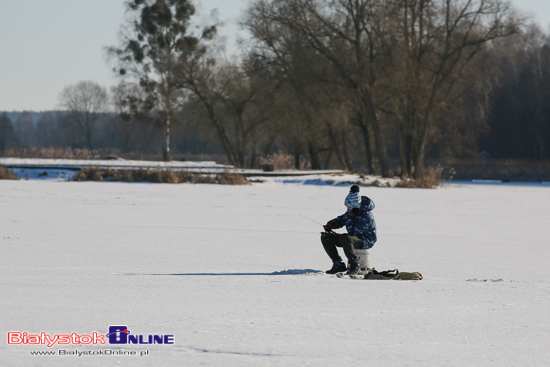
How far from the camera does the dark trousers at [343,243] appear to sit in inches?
236

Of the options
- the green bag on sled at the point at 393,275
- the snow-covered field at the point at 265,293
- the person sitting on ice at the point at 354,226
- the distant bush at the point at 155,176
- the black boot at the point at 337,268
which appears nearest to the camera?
the snow-covered field at the point at 265,293

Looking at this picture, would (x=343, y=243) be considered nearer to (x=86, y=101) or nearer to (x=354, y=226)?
(x=354, y=226)

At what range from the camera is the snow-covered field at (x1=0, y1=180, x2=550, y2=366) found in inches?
147

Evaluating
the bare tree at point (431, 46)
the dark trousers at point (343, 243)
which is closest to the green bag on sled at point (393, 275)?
the dark trousers at point (343, 243)

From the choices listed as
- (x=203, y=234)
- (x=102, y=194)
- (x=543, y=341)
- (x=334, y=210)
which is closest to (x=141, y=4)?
(x=102, y=194)

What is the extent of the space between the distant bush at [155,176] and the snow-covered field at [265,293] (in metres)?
11.5

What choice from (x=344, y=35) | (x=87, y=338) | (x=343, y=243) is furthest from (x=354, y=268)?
(x=344, y=35)

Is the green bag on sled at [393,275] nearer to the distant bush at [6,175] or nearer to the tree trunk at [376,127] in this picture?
the distant bush at [6,175]

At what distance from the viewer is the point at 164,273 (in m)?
6.18

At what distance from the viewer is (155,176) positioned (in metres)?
23.2

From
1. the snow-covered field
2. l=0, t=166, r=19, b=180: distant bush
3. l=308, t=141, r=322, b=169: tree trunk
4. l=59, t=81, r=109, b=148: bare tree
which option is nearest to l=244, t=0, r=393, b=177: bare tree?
l=308, t=141, r=322, b=169: tree trunk

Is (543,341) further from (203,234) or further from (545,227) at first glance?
(545,227)

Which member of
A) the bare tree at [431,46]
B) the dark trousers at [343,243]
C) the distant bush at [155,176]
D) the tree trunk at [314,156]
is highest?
the bare tree at [431,46]

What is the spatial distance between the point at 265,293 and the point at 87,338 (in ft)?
6.32
